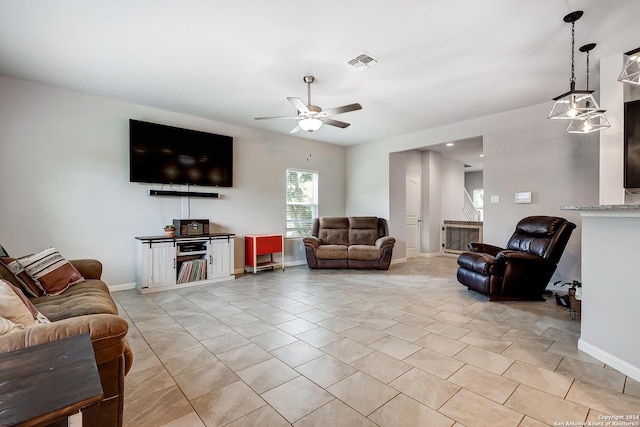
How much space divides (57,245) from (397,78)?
16.0ft

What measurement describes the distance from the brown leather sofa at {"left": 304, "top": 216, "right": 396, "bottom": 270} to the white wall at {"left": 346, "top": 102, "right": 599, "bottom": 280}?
6.00 feet

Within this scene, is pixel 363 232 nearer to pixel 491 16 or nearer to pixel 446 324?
pixel 446 324

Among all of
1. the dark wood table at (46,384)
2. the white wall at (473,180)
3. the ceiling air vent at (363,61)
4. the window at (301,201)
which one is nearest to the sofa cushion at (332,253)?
the window at (301,201)

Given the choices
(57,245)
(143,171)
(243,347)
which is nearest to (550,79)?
(243,347)

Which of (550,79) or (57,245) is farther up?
(550,79)

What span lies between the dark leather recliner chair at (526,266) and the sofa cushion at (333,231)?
2.79 metres

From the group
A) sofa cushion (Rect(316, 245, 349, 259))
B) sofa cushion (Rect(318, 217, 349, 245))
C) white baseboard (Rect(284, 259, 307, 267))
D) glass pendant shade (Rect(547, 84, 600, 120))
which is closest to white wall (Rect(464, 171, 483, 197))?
sofa cushion (Rect(318, 217, 349, 245))

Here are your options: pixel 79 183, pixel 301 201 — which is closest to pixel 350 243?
pixel 301 201

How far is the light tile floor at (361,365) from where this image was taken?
167 cm

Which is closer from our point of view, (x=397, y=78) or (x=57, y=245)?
(x=397, y=78)

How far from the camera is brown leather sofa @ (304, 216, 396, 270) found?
558 cm

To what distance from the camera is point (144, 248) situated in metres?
4.14

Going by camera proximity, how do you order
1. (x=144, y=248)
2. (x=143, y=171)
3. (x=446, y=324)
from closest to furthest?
(x=446, y=324)
(x=144, y=248)
(x=143, y=171)

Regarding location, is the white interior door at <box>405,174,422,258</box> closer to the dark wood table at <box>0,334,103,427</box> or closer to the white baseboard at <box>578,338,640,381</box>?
the white baseboard at <box>578,338,640,381</box>
